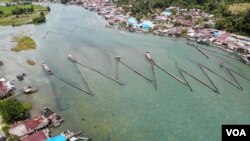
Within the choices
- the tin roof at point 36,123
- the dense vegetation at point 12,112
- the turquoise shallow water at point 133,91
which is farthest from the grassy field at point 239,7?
the dense vegetation at point 12,112

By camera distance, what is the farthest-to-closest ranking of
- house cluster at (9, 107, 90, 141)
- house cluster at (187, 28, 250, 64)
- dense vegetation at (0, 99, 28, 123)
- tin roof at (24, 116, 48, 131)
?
house cluster at (187, 28, 250, 64) → dense vegetation at (0, 99, 28, 123) → tin roof at (24, 116, 48, 131) → house cluster at (9, 107, 90, 141)

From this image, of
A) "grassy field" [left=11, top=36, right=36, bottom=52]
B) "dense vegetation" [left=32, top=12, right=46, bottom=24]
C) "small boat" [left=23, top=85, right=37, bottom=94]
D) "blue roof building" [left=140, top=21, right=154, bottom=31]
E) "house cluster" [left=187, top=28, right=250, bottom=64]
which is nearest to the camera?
"small boat" [left=23, top=85, right=37, bottom=94]

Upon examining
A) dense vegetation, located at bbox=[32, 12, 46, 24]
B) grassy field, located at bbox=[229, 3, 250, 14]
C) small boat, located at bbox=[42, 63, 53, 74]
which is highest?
grassy field, located at bbox=[229, 3, 250, 14]

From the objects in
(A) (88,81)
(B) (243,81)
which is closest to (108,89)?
(A) (88,81)

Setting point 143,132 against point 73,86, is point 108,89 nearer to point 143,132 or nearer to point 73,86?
point 73,86

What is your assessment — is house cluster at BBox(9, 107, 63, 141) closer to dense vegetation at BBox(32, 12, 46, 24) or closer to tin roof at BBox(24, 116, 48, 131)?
tin roof at BBox(24, 116, 48, 131)

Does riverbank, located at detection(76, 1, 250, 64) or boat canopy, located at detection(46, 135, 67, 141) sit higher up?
riverbank, located at detection(76, 1, 250, 64)

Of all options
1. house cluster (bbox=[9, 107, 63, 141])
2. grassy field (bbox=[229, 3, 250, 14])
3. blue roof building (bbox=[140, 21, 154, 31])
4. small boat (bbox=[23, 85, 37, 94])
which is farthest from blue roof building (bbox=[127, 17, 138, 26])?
house cluster (bbox=[9, 107, 63, 141])
